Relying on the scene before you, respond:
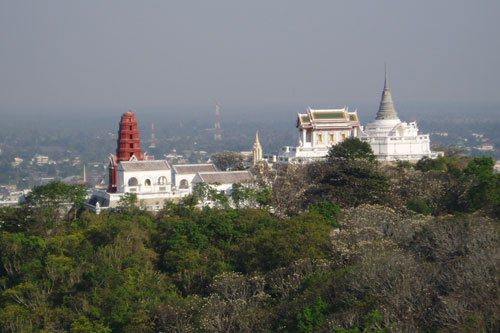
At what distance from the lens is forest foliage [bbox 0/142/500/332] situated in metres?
25.8

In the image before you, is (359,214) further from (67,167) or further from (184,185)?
(67,167)

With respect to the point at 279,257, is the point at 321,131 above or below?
above

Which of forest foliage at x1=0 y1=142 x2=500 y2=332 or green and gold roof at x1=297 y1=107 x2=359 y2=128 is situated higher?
green and gold roof at x1=297 y1=107 x2=359 y2=128

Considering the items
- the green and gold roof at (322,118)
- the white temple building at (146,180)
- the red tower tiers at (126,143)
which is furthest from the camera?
the green and gold roof at (322,118)

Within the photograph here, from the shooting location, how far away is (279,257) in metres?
32.7

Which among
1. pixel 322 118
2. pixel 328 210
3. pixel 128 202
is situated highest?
pixel 322 118

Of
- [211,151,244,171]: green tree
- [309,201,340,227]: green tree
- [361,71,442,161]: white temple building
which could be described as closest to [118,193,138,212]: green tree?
[309,201,340,227]: green tree

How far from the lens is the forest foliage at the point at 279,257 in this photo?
→ 84.7 ft

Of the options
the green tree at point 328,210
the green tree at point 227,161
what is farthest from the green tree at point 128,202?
the green tree at point 227,161

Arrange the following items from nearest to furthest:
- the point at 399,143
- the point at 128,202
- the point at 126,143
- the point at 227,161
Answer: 1. the point at 128,202
2. the point at 126,143
3. the point at 399,143
4. the point at 227,161

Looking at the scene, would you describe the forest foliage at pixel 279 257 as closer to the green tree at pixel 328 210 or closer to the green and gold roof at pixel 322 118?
the green tree at pixel 328 210

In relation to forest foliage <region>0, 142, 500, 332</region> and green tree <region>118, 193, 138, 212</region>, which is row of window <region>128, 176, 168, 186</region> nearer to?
green tree <region>118, 193, 138, 212</region>

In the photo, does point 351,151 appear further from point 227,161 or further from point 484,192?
point 227,161

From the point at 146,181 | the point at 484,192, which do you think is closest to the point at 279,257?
the point at 484,192
